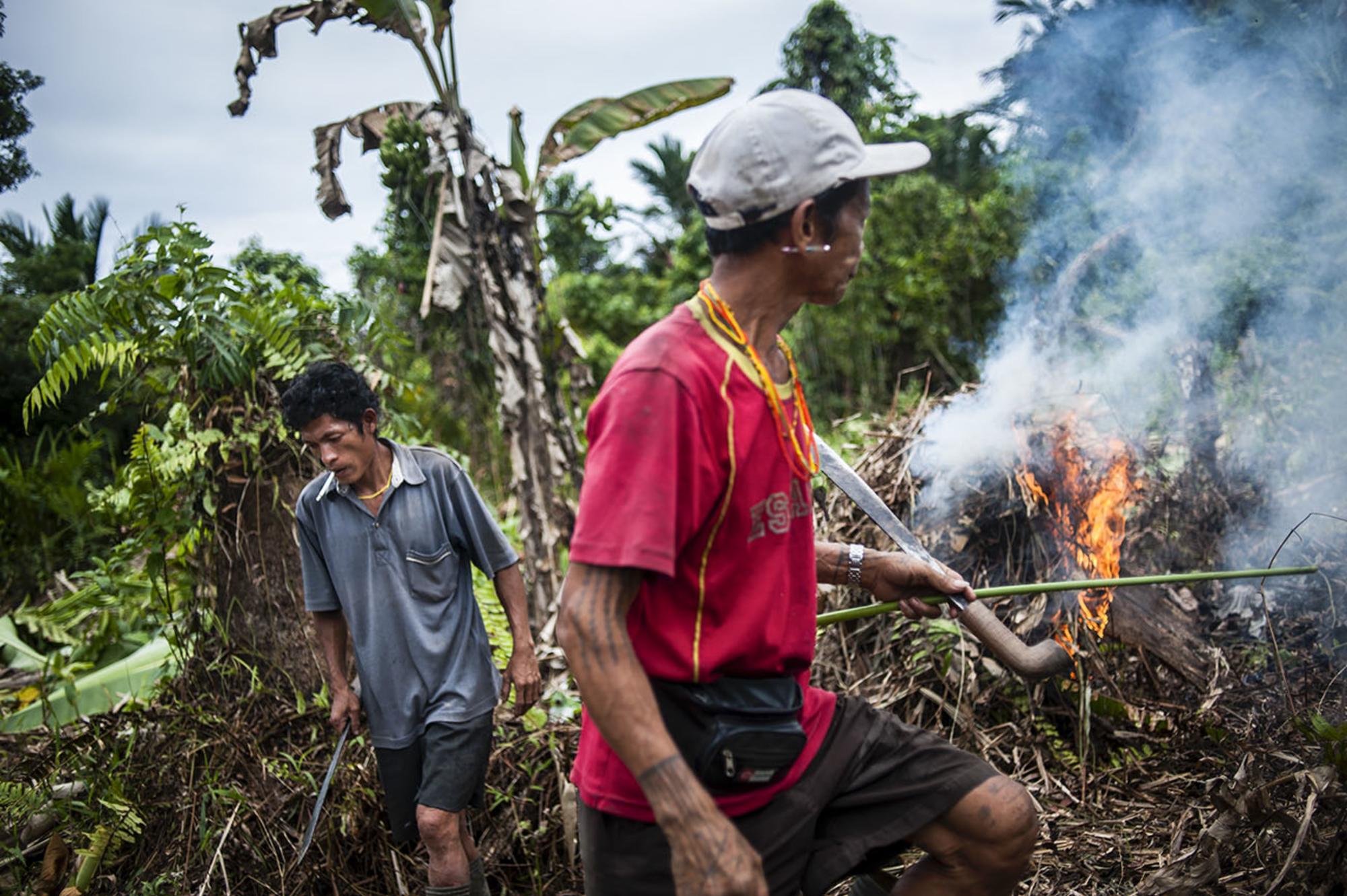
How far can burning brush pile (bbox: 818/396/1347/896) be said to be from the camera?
2.85 meters

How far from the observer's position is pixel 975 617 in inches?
110

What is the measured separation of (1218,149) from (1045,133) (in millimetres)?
2902

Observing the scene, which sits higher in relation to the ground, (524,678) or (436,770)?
(524,678)

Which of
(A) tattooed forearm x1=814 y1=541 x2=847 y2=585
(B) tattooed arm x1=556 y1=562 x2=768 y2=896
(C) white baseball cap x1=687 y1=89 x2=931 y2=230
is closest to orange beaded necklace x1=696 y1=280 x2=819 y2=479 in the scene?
(C) white baseball cap x1=687 y1=89 x2=931 y2=230

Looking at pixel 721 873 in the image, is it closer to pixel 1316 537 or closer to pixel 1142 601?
pixel 1142 601

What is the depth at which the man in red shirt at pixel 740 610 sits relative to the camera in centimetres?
168

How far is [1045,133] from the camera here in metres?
8.41

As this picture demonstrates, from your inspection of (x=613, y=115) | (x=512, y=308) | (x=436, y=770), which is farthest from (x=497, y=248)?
(x=436, y=770)

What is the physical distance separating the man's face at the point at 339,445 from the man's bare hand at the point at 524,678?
92cm

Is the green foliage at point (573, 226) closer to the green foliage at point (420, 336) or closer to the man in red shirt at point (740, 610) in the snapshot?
the green foliage at point (420, 336)

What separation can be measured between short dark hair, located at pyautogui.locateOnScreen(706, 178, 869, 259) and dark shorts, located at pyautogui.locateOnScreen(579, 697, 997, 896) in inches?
45.1

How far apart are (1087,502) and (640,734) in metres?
3.50

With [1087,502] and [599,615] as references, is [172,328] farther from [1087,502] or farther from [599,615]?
[1087,502]

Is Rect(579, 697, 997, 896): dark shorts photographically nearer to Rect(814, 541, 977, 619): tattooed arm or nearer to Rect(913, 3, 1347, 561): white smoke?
Rect(814, 541, 977, 619): tattooed arm
